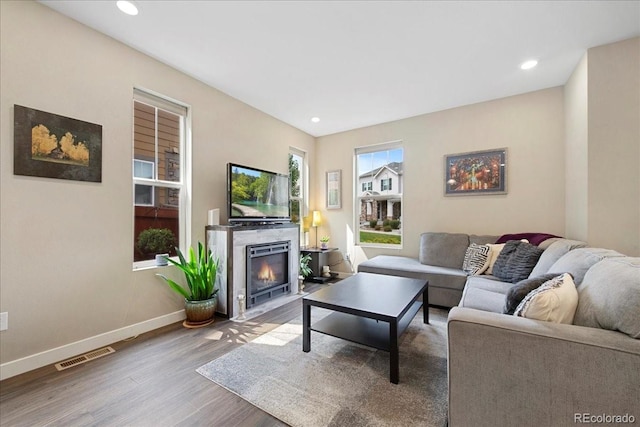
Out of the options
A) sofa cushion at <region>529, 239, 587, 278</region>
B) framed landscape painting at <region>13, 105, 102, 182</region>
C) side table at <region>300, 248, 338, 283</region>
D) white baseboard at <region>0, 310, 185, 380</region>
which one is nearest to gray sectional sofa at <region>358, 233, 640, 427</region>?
sofa cushion at <region>529, 239, 587, 278</region>

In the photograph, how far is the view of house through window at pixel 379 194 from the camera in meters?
4.32

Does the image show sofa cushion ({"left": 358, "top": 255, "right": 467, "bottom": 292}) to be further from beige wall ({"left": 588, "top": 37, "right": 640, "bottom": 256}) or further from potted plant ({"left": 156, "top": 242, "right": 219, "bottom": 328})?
potted plant ({"left": 156, "top": 242, "right": 219, "bottom": 328})

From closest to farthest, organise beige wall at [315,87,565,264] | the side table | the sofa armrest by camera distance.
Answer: the sofa armrest, beige wall at [315,87,565,264], the side table

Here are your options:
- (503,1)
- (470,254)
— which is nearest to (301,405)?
(470,254)

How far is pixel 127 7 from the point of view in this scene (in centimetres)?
195

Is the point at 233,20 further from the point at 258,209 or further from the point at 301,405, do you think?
the point at 301,405

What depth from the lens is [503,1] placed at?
6.16 feet

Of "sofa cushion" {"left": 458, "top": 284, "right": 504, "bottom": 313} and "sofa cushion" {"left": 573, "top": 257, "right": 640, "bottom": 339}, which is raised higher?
"sofa cushion" {"left": 573, "top": 257, "right": 640, "bottom": 339}

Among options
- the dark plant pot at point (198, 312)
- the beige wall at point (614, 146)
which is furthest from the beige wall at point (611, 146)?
the dark plant pot at point (198, 312)

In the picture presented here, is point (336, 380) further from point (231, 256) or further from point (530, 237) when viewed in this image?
point (530, 237)

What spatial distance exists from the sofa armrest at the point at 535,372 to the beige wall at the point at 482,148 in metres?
2.80

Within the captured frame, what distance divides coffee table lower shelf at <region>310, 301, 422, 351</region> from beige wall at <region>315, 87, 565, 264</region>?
6.63ft

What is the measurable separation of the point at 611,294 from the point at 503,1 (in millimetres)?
2067

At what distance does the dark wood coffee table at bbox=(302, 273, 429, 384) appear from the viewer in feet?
5.75
